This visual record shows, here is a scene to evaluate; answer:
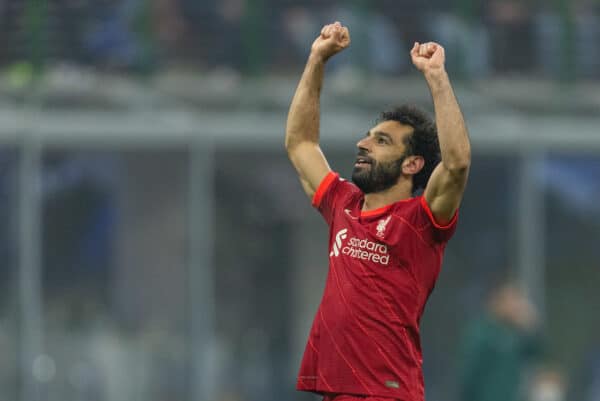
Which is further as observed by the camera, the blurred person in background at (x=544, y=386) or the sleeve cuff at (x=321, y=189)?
the blurred person in background at (x=544, y=386)

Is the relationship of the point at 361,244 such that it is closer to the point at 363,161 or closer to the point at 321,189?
the point at 363,161

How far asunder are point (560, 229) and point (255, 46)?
2919 millimetres

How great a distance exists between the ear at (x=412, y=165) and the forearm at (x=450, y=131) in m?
0.28

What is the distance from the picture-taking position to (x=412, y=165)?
21.4ft

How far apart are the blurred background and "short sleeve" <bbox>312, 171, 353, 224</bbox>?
6486 mm

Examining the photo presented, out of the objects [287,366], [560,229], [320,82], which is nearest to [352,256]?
[320,82]

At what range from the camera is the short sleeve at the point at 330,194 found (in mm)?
6734

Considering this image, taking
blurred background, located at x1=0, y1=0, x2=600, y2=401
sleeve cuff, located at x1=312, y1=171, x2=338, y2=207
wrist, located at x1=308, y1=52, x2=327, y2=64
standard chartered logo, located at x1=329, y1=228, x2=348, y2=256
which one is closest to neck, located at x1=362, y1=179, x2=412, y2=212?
standard chartered logo, located at x1=329, y1=228, x2=348, y2=256

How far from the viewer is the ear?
21.4ft

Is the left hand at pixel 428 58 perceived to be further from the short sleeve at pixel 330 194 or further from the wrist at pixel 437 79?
the short sleeve at pixel 330 194

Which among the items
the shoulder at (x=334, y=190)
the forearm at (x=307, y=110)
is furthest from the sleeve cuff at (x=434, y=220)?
the forearm at (x=307, y=110)

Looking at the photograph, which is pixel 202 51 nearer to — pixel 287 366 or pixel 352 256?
pixel 287 366

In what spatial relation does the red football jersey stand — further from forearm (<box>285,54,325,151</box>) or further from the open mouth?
forearm (<box>285,54,325,151</box>)

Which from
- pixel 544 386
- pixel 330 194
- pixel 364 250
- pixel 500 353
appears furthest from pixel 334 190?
pixel 544 386
